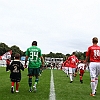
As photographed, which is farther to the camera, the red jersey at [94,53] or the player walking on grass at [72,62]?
the player walking on grass at [72,62]

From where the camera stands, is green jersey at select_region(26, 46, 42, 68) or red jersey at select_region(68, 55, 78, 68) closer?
green jersey at select_region(26, 46, 42, 68)

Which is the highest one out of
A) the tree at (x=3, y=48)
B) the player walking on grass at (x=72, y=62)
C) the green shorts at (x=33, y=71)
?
the tree at (x=3, y=48)

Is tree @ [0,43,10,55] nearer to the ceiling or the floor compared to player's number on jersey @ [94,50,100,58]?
nearer to the ceiling

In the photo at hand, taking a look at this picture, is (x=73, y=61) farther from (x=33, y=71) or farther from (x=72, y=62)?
(x=33, y=71)

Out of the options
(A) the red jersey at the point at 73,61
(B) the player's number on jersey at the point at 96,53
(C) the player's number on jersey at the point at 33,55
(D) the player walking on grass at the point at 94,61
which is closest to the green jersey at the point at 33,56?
(C) the player's number on jersey at the point at 33,55

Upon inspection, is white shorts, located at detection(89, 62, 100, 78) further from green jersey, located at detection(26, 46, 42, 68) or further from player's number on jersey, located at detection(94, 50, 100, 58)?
green jersey, located at detection(26, 46, 42, 68)

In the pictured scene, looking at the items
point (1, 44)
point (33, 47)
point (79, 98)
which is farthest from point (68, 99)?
point (1, 44)

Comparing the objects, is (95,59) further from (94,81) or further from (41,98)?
(41,98)

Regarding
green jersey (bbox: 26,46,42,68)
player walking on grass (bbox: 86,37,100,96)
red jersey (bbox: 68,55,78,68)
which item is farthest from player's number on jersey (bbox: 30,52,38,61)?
red jersey (bbox: 68,55,78,68)

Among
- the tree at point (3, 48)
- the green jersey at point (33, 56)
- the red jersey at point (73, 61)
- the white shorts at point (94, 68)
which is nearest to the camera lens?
the white shorts at point (94, 68)

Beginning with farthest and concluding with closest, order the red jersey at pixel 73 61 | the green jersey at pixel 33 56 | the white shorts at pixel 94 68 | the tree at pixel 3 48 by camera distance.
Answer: the tree at pixel 3 48 → the red jersey at pixel 73 61 → the green jersey at pixel 33 56 → the white shorts at pixel 94 68

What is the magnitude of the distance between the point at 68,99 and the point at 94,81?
68.6 inches

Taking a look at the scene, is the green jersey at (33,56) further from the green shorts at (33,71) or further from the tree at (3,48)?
the tree at (3,48)

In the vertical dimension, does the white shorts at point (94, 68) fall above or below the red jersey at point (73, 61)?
below
